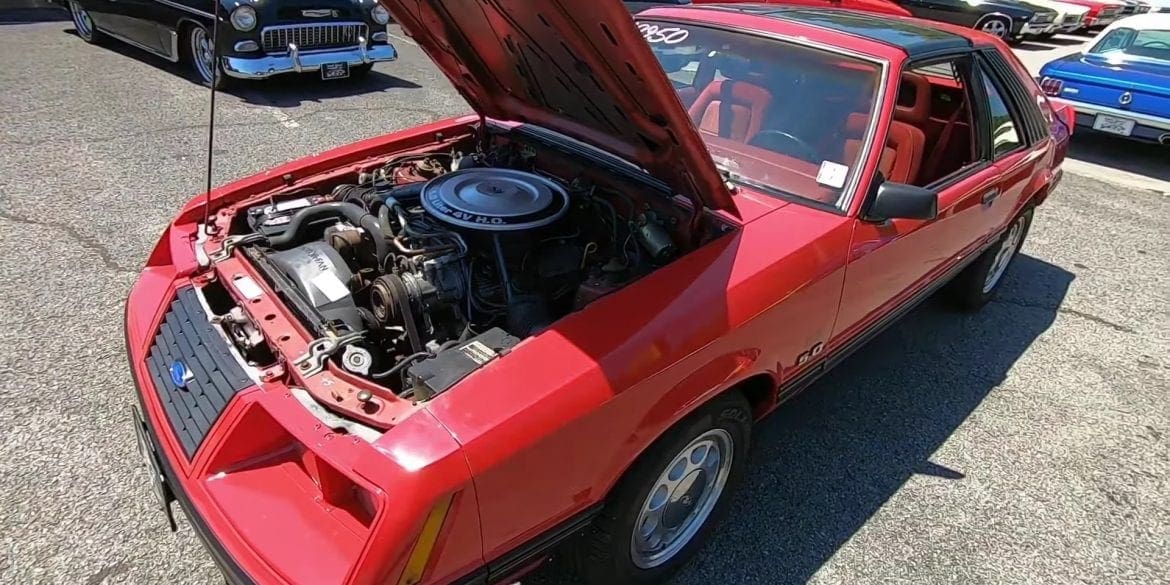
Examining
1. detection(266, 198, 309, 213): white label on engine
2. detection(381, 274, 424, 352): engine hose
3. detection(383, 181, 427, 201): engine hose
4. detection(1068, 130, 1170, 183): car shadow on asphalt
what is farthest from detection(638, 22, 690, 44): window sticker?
detection(1068, 130, 1170, 183): car shadow on asphalt

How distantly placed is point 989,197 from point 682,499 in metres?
2.07

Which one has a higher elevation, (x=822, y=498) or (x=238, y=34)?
(x=238, y=34)

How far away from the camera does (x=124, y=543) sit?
216 cm

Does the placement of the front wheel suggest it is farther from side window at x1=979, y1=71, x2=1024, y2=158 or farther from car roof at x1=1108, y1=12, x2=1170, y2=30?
car roof at x1=1108, y1=12, x2=1170, y2=30

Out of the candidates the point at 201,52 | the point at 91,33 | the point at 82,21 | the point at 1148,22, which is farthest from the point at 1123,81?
the point at 82,21

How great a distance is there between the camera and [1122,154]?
7.13 m

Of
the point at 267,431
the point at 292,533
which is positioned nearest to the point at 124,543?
the point at 267,431

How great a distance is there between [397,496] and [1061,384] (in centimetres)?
328

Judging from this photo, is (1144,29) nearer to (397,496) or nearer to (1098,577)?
(1098,577)

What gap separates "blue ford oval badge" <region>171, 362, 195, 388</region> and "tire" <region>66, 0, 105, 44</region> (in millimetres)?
8328

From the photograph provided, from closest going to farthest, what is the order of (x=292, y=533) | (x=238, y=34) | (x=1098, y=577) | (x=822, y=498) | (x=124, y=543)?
(x=292, y=533), (x=124, y=543), (x=1098, y=577), (x=822, y=498), (x=238, y=34)

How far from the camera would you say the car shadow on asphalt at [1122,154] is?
22.0ft

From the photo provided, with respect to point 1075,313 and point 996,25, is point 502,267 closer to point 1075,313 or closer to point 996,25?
point 1075,313

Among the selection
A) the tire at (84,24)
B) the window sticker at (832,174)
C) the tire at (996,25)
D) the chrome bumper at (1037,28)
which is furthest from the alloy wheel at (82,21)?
the chrome bumper at (1037,28)
